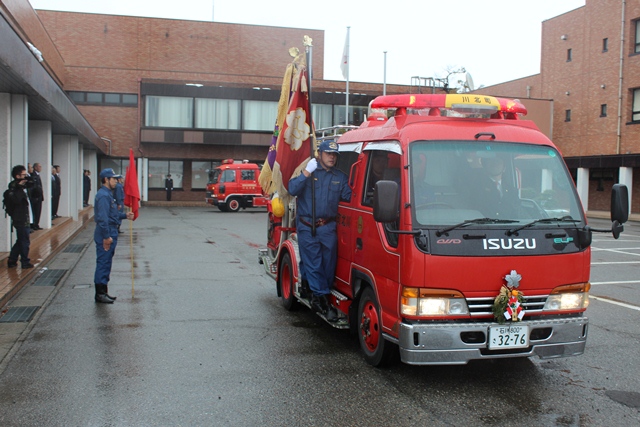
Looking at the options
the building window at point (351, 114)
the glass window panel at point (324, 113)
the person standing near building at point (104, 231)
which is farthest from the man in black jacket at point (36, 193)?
the building window at point (351, 114)

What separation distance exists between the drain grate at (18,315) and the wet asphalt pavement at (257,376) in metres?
0.16

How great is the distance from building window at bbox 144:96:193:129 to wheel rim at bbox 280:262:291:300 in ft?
109

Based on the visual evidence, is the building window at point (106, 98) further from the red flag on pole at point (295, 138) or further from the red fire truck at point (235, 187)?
the red flag on pole at point (295, 138)

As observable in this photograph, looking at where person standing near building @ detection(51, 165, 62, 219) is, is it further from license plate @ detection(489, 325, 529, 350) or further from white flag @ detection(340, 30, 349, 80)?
white flag @ detection(340, 30, 349, 80)

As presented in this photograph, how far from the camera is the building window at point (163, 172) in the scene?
4128 centimetres

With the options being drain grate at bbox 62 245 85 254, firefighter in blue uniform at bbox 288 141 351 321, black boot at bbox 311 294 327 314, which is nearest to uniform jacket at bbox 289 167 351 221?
firefighter in blue uniform at bbox 288 141 351 321

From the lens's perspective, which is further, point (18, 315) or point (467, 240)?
point (18, 315)

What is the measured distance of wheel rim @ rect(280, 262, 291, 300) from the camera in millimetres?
8422

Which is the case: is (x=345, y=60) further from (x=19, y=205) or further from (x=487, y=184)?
(x=487, y=184)

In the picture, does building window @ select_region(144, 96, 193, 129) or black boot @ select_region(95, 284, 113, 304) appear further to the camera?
building window @ select_region(144, 96, 193, 129)

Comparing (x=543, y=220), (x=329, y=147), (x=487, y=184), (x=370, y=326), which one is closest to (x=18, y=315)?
(x=329, y=147)

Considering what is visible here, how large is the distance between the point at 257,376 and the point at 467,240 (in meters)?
2.24

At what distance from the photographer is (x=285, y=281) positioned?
8.62 meters

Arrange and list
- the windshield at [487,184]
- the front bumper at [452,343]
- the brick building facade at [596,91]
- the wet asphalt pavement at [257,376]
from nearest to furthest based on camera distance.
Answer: the wet asphalt pavement at [257,376]
the front bumper at [452,343]
the windshield at [487,184]
the brick building facade at [596,91]
